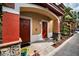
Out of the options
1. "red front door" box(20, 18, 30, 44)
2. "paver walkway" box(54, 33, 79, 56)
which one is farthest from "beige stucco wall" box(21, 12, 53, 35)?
"paver walkway" box(54, 33, 79, 56)

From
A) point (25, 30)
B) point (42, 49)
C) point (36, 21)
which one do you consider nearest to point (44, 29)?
point (36, 21)

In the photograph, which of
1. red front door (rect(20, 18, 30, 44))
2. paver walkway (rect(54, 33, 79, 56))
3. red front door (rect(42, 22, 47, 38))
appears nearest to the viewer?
paver walkway (rect(54, 33, 79, 56))

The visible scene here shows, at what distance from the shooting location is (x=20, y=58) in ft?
16.1

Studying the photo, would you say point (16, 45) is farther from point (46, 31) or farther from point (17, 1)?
point (46, 31)

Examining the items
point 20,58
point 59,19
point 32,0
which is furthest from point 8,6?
point 59,19

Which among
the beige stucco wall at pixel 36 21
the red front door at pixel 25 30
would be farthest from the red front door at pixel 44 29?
the red front door at pixel 25 30

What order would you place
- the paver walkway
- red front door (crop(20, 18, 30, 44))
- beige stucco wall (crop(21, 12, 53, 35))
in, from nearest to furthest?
the paver walkway < red front door (crop(20, 18, 30, 44)) < beige stucco wall (crop(21, 12, 53, 35))

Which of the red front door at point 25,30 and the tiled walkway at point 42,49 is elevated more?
the red front door at point 25,30

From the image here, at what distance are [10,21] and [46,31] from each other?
7207mm

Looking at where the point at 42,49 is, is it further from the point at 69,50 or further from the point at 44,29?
the point at 44,29

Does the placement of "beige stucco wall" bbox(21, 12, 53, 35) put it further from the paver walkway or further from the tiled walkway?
the paver walkway

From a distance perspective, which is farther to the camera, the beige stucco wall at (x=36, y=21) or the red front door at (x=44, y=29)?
the red front door at (x=44, y=29)

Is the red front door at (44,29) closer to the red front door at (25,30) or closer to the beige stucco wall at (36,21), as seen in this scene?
the beige stucco wall at (36,21)

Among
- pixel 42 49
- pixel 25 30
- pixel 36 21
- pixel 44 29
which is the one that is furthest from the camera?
pixel 44 29
